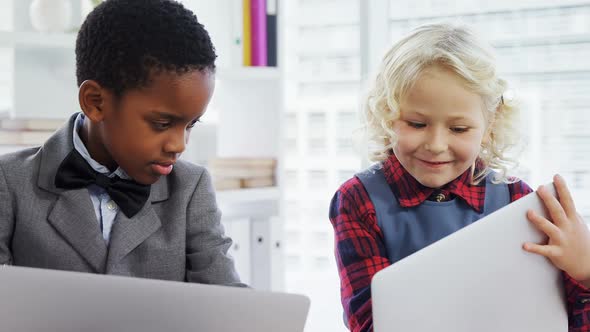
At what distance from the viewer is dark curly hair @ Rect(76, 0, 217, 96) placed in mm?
998

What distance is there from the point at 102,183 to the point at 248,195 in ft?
3.75

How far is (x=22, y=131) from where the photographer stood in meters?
1.77

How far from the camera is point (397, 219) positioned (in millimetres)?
1219

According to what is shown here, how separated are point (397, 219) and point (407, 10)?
5.57 feet

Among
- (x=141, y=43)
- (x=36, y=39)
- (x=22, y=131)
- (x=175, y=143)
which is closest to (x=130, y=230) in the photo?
(x=175, y=143)

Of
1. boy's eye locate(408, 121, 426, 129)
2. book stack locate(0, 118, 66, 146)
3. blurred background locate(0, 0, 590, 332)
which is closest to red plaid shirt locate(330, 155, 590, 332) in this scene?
boy's eye locate(408, 121, 426, 129)

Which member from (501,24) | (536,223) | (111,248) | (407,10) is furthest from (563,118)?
(111,248)

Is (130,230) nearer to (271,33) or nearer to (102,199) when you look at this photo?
(102,199)

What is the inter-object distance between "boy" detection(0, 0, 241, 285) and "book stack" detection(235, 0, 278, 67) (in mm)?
1120

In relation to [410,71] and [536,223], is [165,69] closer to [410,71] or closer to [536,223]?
[410,71]

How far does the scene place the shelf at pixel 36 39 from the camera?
179cm

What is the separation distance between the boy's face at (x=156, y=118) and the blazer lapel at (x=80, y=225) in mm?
112

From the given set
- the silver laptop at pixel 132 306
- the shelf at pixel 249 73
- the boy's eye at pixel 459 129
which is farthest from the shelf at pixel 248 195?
the silver laptop at pixel 132 306

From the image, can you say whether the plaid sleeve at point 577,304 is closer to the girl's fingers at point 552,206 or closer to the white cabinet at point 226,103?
the girl's fingers at point 552,206
